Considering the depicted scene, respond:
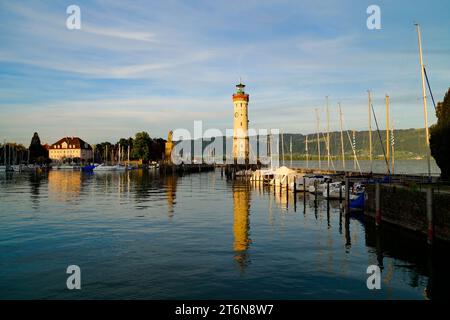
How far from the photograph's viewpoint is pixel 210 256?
21.8m

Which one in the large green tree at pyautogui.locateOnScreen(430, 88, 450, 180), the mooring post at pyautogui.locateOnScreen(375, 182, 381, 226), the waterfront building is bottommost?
the mooring post at pyautogui.locateOnScreen(375, 182, 381, 226)

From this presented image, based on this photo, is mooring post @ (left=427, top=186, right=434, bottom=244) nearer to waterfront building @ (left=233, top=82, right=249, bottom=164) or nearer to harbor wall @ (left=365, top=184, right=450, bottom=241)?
harbor wall @ (left=365, top=184, right=450, bottom=241)

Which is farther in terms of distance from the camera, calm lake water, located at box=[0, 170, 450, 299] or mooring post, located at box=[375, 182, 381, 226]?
mooring post, located at box=[375, 182, 381, 226]

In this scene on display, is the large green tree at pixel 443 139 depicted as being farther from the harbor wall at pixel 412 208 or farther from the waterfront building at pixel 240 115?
the waterfront building at pixel 240 115

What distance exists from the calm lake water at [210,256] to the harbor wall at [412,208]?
0.97m

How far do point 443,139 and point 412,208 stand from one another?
1006 cm

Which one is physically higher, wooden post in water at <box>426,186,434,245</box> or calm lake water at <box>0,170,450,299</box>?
wooden post in water at <box>426,186,434,245</box>

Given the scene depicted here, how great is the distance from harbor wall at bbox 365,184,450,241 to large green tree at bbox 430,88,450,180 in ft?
20.6

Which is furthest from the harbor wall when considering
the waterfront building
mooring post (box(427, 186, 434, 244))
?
the waterfront building

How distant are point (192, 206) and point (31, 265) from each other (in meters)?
24.6

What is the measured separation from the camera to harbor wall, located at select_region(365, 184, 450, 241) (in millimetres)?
23219

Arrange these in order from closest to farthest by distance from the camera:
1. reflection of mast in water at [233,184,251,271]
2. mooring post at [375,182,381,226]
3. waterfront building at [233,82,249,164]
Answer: reflection of mast in water at [233,184,251,271], mooring post at [375,182,381,226], waterfront building at [233,82,249,164]
